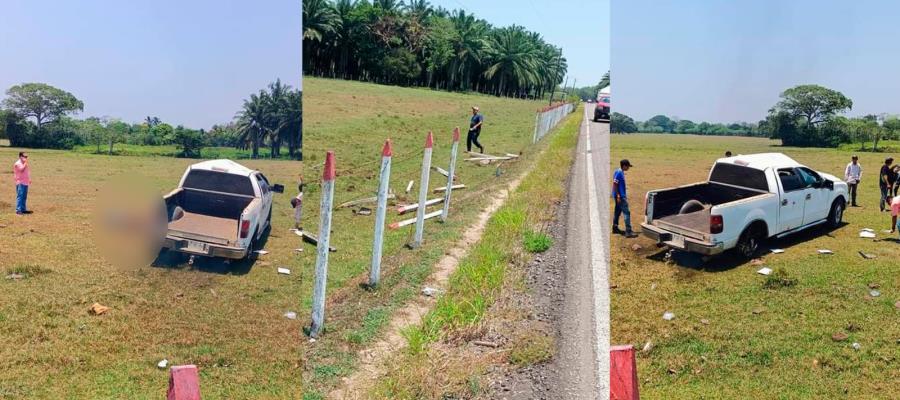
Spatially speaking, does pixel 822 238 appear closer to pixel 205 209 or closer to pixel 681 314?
pixel 681 314

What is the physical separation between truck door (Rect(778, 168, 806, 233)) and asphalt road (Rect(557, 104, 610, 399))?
1.02m

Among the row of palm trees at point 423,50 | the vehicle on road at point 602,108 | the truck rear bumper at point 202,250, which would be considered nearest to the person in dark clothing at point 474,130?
the row of palm trees at point 423,50

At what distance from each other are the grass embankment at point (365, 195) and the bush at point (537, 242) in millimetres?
1228

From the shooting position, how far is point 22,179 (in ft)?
14.4

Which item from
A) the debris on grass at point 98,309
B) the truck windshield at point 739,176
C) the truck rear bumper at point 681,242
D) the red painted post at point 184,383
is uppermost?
the truck windshield at point 739,176

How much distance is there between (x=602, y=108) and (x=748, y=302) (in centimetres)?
159

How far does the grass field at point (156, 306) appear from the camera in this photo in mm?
4277

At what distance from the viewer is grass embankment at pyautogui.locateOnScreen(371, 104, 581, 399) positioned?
444cm

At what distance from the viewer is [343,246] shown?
27.0 feet

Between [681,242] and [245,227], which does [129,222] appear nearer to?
[245,227]

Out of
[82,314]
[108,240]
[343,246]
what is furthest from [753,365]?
[343,246]

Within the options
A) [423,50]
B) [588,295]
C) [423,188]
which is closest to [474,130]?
[423,188]

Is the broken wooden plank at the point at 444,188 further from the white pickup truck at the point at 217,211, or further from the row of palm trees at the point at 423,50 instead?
the white pickup truck at the point at 217,211

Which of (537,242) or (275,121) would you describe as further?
(537,242)
